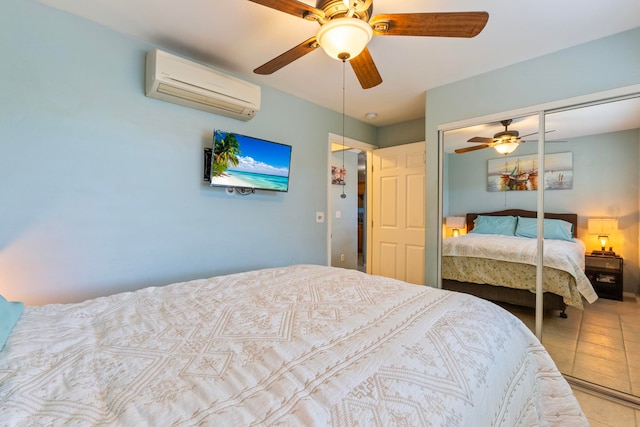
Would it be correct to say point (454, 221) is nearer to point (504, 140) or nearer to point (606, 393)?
point (504, 140)

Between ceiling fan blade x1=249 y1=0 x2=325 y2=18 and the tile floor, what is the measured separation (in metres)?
2.70

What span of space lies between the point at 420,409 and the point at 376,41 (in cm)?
216

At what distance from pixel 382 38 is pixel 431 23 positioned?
0.63 meters

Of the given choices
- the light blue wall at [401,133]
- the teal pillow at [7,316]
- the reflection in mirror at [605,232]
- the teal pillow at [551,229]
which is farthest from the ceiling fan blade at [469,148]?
the teal pillow at [7,316]

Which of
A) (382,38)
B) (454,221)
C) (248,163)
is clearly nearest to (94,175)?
(248,163)

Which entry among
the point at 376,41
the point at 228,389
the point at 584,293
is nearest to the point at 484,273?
the point at 584,293

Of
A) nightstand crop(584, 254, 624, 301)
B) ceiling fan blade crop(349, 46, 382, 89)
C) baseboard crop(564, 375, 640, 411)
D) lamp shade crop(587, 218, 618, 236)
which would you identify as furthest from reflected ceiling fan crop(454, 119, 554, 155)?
baseboard crop(564, 375, 640, 411)

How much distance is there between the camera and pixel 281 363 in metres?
0.84

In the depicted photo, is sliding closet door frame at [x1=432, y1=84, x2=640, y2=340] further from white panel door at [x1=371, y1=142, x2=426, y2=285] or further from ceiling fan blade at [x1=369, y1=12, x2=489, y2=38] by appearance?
ceiling fan blade at [x1=369, y1=12, x2=489, y2=38]

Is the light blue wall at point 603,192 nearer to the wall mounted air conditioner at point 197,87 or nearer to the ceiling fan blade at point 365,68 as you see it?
the ceiling fan blade at point 365,68

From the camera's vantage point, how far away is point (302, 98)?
10.2 ft

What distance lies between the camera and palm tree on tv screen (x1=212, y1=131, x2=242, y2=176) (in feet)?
7.53

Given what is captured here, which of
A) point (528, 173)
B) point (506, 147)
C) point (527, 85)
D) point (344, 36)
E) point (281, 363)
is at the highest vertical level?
point (527, 85)

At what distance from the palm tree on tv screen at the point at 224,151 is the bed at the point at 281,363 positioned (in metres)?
1.15
